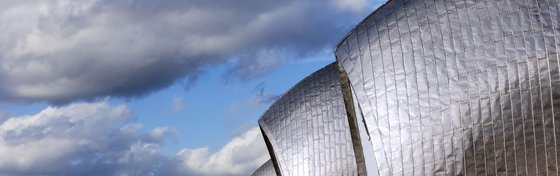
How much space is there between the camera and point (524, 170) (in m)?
30.1

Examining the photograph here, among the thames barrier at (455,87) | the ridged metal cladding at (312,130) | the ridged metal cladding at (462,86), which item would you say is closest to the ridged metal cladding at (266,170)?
the ridged metal cladding at (312,130)

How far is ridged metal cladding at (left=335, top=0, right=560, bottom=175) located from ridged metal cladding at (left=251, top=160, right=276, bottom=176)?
19502 mm

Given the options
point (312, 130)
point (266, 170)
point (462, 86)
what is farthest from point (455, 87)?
point (266, 170)

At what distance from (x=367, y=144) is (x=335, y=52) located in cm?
297

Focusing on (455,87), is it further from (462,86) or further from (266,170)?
(266,170)

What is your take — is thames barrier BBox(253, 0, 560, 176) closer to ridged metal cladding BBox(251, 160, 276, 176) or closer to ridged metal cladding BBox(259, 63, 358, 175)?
ridged metal cladding BBox(259, 63, 358, 175)

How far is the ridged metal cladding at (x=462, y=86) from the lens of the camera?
98.8 feet

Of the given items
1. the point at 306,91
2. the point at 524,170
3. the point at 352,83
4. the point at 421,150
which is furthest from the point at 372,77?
the point at 306,91

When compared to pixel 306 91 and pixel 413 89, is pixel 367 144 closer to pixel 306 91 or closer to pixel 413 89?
pixel 413 89

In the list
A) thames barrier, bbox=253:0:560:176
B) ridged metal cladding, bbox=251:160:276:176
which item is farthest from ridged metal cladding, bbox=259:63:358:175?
thames barrier, bbox=253:0:560:176

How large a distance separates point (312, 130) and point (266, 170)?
9.12 meters

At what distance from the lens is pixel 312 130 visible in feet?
144

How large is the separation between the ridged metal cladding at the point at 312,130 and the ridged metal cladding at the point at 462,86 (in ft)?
33.9

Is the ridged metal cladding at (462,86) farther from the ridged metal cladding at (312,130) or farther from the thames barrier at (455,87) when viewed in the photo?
the ridged metal cladding at (312,130)
